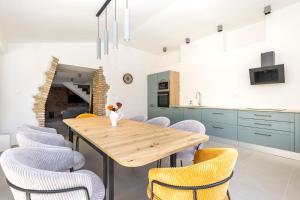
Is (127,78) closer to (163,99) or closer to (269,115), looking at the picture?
(163,99)

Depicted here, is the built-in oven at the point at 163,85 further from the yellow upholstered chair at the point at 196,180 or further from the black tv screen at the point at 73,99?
the black tv screen at the point at 73,99

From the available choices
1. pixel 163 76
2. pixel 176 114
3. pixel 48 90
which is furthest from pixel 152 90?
pixel 48 90

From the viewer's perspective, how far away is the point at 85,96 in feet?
29.1

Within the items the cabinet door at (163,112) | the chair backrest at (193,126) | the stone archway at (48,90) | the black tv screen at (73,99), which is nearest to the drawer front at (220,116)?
the cabinet door at (163,112)

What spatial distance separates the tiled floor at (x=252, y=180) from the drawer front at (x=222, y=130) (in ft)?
2.25

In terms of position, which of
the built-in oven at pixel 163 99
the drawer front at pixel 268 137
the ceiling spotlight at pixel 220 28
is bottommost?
the drawer front at pixel 268 137

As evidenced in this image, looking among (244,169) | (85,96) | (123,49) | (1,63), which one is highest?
(123,49)

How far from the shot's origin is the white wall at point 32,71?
3.56 meters

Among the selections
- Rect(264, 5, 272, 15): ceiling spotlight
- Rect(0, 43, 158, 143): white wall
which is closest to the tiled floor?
Rect(0, 43, 158, 143): white wall

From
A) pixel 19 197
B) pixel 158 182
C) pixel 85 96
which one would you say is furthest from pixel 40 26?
pixel 85 96

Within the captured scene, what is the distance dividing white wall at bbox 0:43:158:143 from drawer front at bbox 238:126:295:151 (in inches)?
136

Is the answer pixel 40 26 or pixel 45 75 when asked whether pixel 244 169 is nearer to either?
pixel 40 26

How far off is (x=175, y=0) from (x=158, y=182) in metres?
3.04

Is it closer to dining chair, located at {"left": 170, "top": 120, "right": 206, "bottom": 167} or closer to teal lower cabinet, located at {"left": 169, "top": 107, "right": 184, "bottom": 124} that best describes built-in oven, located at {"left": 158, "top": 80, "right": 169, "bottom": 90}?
teal lower cabinet, located at {"left": 169, "top": 107, "right": 184, "bottom": 124}
